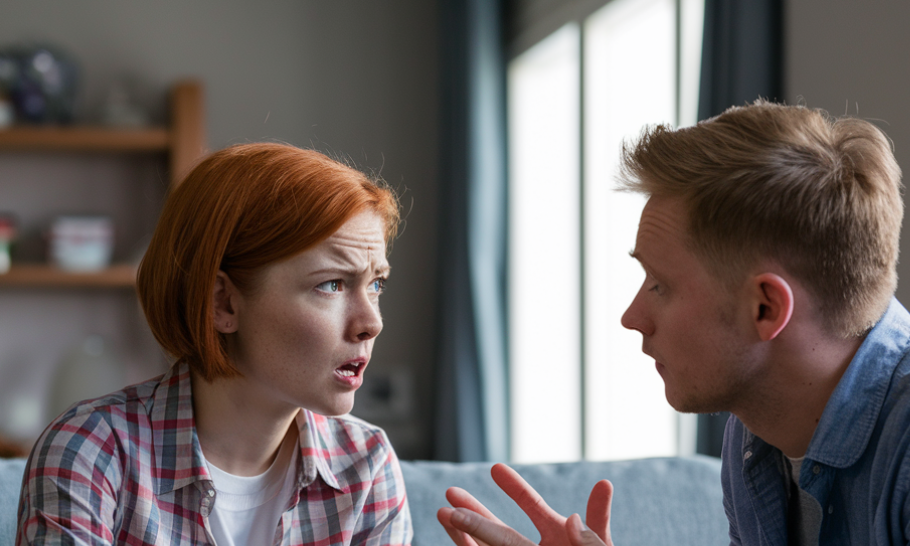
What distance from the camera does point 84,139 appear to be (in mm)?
3467

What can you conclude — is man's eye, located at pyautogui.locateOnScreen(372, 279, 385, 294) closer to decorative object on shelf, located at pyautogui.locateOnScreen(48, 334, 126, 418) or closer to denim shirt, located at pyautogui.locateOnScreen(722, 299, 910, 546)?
denim shirt, located at pyautogui.locateOnScreen(722, 299, 910, 546)

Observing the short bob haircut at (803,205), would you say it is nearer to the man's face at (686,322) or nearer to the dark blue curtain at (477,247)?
the man's face at (686,322)

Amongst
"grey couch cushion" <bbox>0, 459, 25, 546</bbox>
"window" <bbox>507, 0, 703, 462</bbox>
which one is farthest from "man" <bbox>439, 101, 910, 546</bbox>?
"window" <bbox>507, 0, 703, 462</bbox>

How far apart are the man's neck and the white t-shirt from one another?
25.0 inches

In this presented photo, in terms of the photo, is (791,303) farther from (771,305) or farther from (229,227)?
(229,227)

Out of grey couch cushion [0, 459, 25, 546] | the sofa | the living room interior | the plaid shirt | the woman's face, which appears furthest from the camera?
the living room interior

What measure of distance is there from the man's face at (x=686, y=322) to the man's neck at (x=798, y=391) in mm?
29

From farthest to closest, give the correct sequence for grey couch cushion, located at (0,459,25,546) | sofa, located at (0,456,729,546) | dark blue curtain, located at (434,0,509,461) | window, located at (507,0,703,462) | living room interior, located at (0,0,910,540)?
living room interior, located at (0,0,910,540) → dark blue curtain, located at (434,0,509,461) → window, located at (507,0,703,462) → sofa, located at (0,456,729,546) → grey couch cushion, located at (0,459,25,546)

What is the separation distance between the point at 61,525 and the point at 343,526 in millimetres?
372

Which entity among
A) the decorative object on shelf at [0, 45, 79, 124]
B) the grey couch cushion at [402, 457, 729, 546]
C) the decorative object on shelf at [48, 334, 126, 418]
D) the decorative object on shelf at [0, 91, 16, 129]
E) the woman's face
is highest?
the decorative object on shelf at [0, 45, 79, 124]

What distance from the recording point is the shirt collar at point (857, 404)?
919mm

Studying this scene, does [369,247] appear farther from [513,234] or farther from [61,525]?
[513,234]

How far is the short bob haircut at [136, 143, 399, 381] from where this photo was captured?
42.6 inches

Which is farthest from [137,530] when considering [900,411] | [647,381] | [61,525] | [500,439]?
[500,439]
